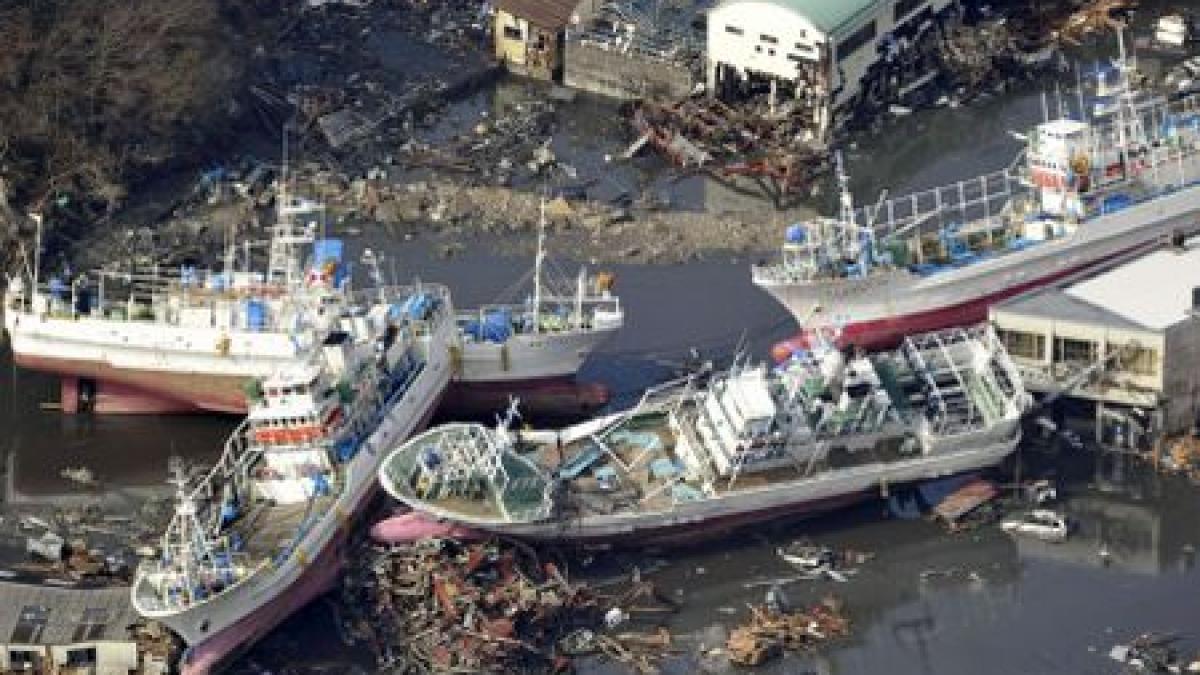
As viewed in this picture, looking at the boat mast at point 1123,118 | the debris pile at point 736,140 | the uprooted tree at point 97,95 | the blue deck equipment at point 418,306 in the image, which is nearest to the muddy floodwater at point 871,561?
the blue deck equipment at point 418,306

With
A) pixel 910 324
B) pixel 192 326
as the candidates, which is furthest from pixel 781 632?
pixel 192 326

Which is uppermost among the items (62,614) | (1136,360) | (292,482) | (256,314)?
(256,314)

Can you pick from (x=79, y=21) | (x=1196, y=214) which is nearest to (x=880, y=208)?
(x=1196, y=214)

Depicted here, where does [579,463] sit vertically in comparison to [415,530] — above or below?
above

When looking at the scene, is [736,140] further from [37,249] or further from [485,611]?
[485,611]

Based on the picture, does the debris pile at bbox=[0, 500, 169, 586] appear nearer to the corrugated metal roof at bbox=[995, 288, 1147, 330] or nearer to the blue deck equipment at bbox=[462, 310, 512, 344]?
the blue deck equipment at bbox=[462, 310, 512, 344]

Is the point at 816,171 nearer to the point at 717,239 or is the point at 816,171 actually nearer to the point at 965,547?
the point at 717,239
